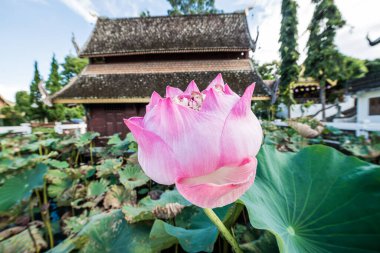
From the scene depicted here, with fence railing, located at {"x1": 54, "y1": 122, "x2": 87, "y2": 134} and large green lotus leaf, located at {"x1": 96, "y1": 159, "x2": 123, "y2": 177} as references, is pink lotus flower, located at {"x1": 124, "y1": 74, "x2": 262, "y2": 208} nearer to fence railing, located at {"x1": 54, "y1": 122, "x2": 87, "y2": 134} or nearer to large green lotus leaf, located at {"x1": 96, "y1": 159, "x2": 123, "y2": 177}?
large green lotus leaf, located at {"x1": 96, "y1": 159, "x2": 123, "y2": 177}

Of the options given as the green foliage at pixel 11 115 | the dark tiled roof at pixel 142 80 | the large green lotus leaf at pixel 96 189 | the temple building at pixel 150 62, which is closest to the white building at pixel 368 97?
the dark tiled roof at pixel 142 80

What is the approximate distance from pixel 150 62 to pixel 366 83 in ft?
32.0

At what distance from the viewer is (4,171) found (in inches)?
66.1

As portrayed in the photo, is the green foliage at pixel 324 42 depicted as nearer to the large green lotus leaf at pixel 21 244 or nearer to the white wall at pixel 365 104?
the white wall at pixel 365 104

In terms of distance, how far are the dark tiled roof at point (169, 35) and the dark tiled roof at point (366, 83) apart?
626 centimetres

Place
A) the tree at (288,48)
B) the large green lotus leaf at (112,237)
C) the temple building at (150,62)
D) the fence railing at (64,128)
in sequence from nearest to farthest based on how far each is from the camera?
the large green lotus leaf at (112,237) < the fence railing at (64,128) < the temple building at (150,62) < the tree at (288,48)

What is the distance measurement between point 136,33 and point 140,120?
892 cm

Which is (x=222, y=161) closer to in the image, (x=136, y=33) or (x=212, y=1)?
(x=136, y=33)

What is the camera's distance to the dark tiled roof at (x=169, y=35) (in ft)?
24.1

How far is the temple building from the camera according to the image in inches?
254

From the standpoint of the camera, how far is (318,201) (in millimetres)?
433

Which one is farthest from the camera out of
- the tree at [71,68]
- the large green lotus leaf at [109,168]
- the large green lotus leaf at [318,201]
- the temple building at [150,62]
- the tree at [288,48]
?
the tree at [71,68]

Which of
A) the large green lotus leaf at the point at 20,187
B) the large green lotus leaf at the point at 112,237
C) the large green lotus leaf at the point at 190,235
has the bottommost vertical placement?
the large green lotus leaf at the point at 20,187

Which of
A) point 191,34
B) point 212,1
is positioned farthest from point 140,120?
point 212,1
